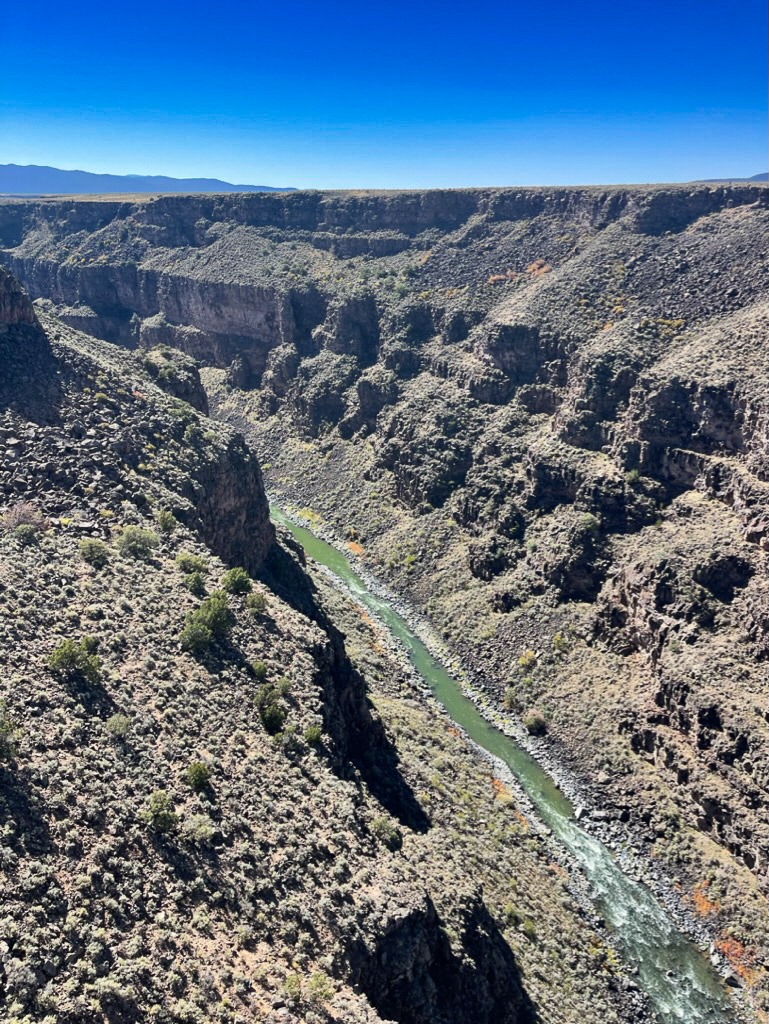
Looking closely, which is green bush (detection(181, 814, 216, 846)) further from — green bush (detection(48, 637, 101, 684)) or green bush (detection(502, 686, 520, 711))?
green bush (detection(502, 686, 520, 711))

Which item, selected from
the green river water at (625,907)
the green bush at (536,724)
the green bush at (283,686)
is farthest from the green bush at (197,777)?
the green bush at (536,724)

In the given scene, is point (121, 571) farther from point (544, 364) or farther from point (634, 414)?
point (544, 364)

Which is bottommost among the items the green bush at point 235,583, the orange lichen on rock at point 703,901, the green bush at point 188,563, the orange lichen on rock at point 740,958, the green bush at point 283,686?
the orange lichen on rock at point 740,958

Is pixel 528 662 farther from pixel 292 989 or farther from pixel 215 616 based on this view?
pixel 292 989

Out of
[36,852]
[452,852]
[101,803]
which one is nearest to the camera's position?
[36,852]

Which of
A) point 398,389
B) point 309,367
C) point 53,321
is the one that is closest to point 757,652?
point 398,389

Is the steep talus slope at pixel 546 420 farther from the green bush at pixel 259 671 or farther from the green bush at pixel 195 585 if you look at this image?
the green bush at pixel 195 585
